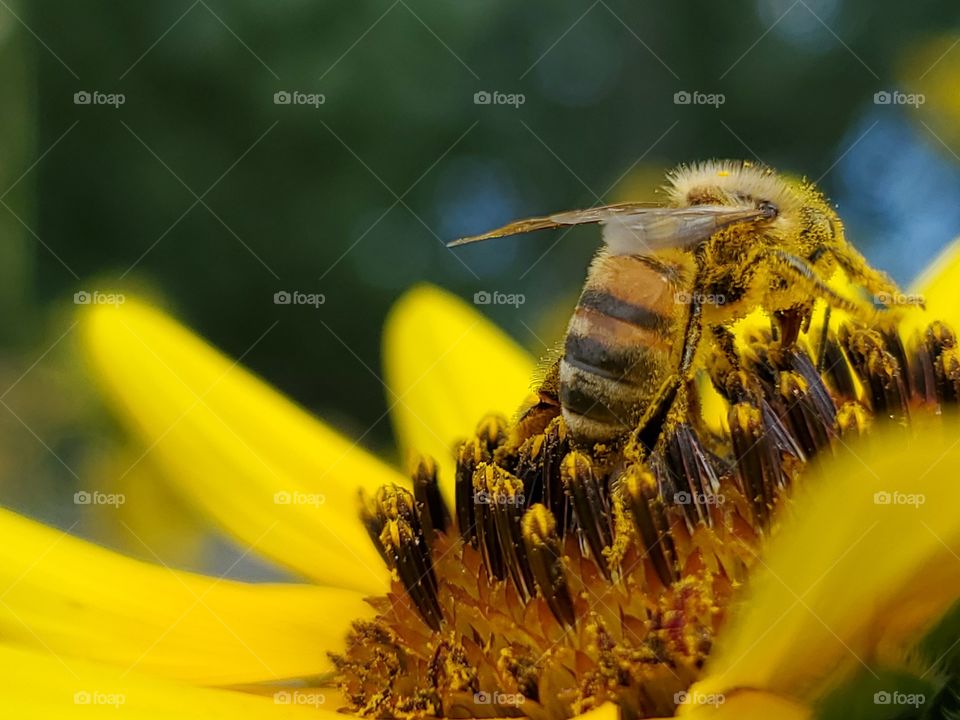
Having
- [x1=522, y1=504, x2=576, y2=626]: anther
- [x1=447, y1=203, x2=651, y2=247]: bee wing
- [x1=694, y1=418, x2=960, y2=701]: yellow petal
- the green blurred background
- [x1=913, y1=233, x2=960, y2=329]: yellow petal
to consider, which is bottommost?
[x1=694, y1=418, x2=960, y2=701]: yellow petal

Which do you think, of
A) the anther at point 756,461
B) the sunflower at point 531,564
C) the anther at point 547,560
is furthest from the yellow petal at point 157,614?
the anther at point 756,461

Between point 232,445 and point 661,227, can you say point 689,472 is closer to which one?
point 661,227

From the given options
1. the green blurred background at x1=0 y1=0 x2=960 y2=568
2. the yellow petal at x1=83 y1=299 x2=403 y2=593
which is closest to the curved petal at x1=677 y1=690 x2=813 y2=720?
the yellow petal at x1=83 y1=299 x2=403 y2=593

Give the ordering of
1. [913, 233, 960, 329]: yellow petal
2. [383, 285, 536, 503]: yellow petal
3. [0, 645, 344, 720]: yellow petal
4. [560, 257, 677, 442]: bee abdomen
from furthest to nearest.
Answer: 1. [383, 285, 536, 503]: yellow petal
2. [913, 233, 960, 329]: yellow petal
3. [560, 257, 677, 442]: bee abdomen
4. [0, 645, 344, 720]: yellow petal

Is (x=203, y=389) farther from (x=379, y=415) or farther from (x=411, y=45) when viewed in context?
(x=411, y=45)

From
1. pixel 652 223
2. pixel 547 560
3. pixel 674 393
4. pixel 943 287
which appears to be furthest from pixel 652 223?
pixel 943 287

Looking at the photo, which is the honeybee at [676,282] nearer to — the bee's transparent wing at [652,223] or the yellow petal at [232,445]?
the bee's transparent wing at [652,223]

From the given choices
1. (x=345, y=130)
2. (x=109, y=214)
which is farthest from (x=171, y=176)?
(x=345, y=130)

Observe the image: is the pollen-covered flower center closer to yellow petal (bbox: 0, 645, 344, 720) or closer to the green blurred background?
yellow petal (bbox: 0, 645, 344, 720)
